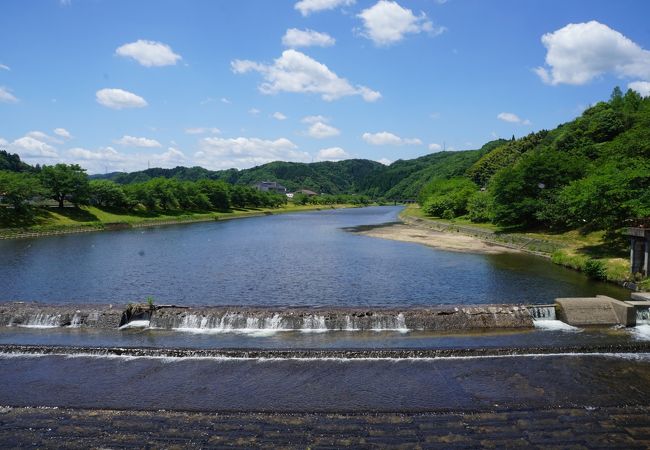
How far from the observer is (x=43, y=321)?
22.0m

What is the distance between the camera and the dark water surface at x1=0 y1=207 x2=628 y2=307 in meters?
26.9

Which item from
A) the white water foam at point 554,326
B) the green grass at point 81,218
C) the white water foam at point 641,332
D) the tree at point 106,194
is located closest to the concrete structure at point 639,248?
the white water foam at point 641,332

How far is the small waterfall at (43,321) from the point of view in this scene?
2192 cm

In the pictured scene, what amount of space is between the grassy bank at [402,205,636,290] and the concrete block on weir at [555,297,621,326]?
773 cm

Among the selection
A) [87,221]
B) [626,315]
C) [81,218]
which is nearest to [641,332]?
[626,315]

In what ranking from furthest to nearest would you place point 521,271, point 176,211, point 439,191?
point 439,191
point 176,211
point 521,271

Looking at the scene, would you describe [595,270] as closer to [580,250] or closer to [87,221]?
[580,250]

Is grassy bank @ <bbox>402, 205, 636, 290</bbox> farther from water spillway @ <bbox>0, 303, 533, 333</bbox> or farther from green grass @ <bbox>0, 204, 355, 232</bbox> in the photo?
green grass @ <bbox>0, 204, 355, 232</bbox>

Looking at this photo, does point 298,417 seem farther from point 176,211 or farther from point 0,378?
point 176,211

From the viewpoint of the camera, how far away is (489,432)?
37.5 ft

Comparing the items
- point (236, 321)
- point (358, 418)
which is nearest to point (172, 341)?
point (236, 321)

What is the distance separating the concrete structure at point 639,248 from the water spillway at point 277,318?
12.6m

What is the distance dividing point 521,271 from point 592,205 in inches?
331

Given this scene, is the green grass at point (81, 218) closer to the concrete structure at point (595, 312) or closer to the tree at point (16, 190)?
the tree at point (16, 190)
